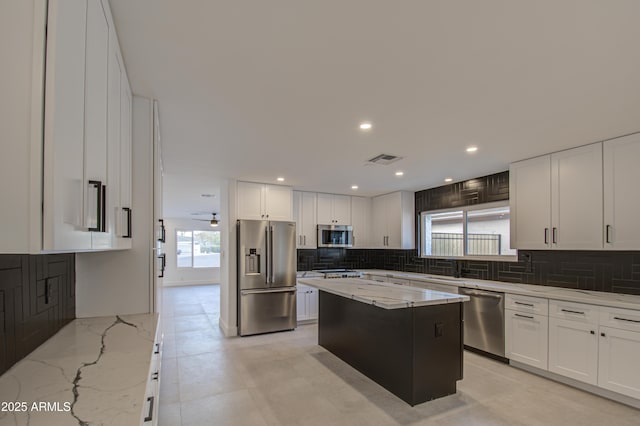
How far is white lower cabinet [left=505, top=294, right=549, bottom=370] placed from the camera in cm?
332

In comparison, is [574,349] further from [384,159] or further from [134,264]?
[134,264]

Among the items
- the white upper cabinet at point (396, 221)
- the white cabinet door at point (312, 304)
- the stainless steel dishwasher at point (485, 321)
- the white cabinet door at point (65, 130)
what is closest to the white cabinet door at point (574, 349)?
the stainless steel dishwasher at point (485, 321)

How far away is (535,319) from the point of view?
339 cm

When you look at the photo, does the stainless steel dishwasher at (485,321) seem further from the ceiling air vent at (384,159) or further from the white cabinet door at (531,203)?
the ceiling air vent at (384,159)

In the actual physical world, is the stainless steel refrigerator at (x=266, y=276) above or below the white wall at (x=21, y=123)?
below

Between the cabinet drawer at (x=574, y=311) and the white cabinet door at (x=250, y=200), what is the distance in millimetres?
3970

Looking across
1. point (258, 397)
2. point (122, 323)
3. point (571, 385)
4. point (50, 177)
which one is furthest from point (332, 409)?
point (50, 177)

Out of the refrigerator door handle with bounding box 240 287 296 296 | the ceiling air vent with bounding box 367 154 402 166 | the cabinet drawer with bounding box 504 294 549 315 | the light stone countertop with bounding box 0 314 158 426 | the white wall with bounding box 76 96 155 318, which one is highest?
the ceiling air vent with bounding box 367 154 402 166

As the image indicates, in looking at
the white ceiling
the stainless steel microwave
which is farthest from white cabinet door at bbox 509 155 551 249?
the stainless steel microwave

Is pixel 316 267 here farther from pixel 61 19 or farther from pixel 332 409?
pixel 61 19

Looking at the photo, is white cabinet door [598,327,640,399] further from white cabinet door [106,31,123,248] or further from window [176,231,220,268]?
window [176,231,220,268]

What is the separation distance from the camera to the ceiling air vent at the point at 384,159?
11.9ft

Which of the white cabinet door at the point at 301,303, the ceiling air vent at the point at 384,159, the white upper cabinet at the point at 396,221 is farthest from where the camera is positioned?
the white upper cabinet at the point at 396,221

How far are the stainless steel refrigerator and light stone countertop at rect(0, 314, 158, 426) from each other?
3.08m
